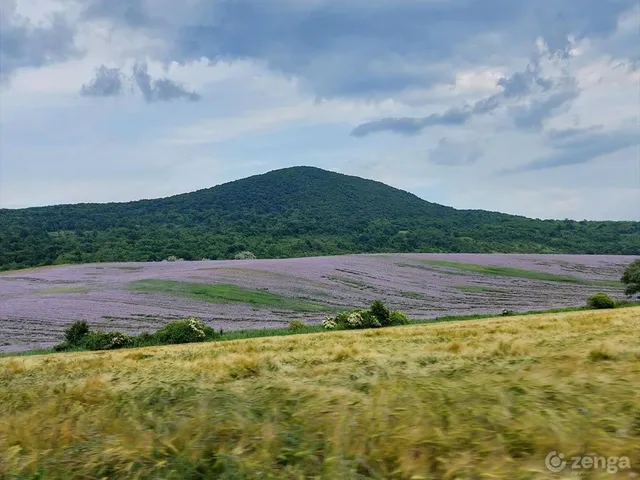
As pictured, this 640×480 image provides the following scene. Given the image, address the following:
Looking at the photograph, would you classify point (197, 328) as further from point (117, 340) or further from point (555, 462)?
point (555, 462)

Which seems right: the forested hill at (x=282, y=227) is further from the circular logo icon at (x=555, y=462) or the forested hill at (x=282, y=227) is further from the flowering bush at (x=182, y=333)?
the circular logo icon at (x=555, y=462)

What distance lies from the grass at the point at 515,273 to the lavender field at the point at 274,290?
94 mm

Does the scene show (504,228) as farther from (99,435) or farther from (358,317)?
(99,435)

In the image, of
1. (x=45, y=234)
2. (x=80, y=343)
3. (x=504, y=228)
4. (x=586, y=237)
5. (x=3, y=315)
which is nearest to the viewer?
(x=80, y=343)

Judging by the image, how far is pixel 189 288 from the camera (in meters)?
37.3

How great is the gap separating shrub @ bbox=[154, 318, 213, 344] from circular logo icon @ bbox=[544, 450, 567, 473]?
20693 mm

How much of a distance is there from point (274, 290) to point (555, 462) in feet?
119

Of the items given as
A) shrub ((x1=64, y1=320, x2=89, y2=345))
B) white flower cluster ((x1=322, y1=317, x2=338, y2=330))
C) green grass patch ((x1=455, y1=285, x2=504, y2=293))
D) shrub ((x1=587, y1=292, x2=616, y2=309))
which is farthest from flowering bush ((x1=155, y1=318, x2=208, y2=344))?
green grass patch ((x1=455, y1=285, x2=504, y2=293))

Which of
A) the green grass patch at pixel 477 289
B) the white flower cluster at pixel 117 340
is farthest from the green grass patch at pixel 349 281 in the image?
the white flower cluster at pixel 117 340

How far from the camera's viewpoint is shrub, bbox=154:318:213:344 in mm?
22719

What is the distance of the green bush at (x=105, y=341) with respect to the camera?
22.2 meters

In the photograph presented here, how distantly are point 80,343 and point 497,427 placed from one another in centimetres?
2295

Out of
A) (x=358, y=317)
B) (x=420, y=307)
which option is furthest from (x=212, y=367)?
(x=420, y=307)

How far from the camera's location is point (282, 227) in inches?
3450
